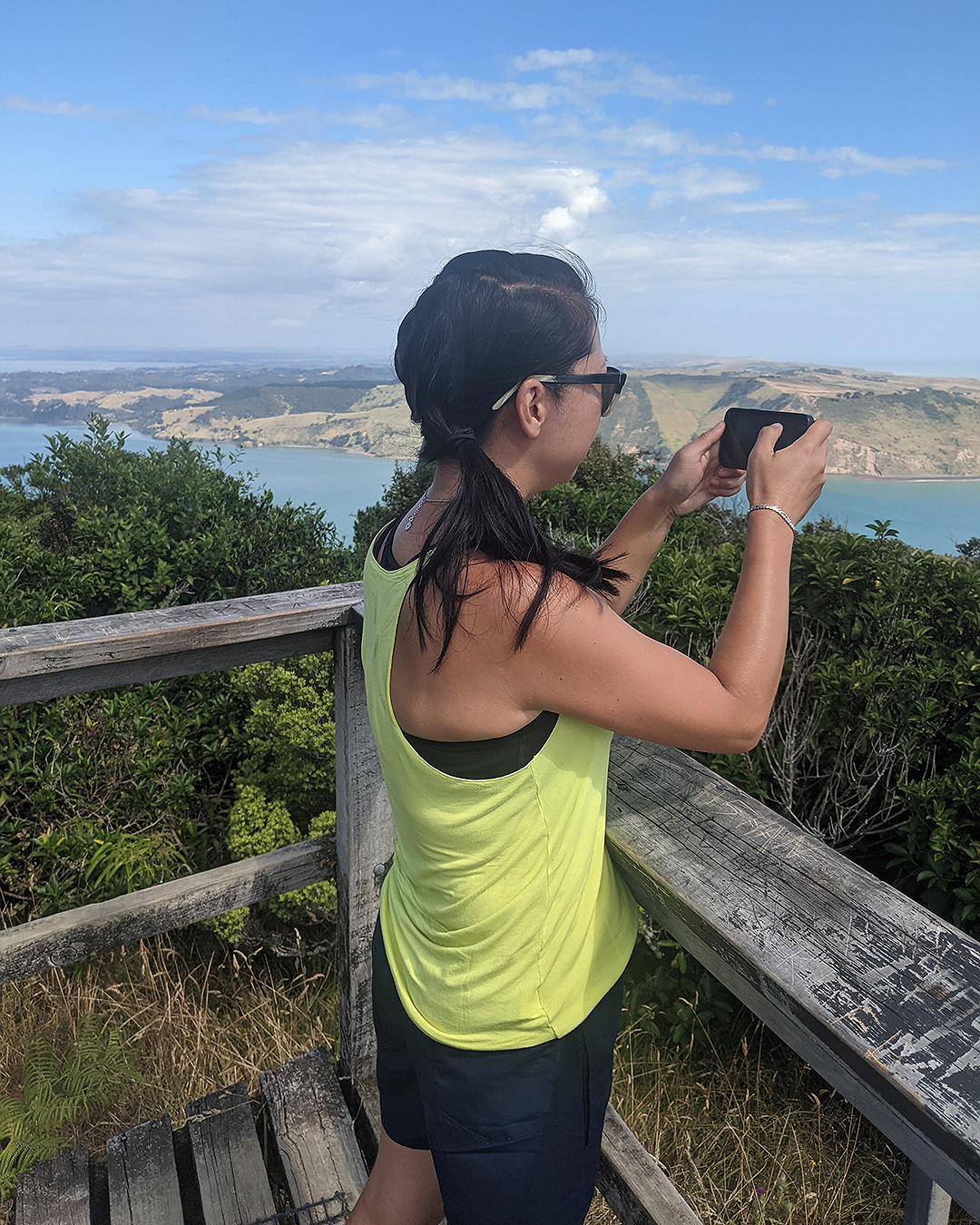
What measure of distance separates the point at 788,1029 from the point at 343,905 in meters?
1.23

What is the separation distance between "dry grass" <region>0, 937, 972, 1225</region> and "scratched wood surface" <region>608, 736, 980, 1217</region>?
6.04 feet

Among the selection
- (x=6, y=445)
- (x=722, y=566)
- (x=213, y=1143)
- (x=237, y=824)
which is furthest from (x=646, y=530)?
(x=6, y=445)

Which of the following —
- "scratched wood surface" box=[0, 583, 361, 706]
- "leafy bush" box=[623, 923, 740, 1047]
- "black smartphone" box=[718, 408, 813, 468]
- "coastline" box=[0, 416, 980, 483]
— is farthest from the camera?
"coastline" box=[0, 416, 980, 483]

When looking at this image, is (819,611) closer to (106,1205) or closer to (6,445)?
(106,1205)

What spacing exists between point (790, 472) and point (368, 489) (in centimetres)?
872

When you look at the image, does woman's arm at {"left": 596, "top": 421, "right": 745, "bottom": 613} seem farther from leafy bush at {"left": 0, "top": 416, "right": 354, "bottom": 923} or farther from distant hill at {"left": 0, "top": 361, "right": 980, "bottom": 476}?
distant hill at {"left": 0, "top": 361, "right": 980, "bottom": 476}

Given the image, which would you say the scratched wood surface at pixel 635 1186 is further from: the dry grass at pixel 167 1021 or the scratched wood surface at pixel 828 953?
the dry grass at pixel 167 1021

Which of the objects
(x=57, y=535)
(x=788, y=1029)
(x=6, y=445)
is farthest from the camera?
(x=6, y=445)

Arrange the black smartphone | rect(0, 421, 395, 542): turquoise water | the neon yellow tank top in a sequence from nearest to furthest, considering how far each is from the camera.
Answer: the neon yellow tank top < the black smartphone < rect(0, 421, 395, 542): turquoise water

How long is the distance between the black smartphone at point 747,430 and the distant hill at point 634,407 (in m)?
6.56

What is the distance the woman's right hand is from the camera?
3.65 feet

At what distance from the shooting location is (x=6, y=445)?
23.4ft

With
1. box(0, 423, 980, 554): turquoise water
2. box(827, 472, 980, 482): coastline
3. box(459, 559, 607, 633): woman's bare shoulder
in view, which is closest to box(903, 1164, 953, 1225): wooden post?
box(459, 559, 607, 633): woman's bare shoulder

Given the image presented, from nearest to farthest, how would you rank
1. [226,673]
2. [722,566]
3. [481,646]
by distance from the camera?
1. [481,646]
2. [722,566]
3. [226,673]
